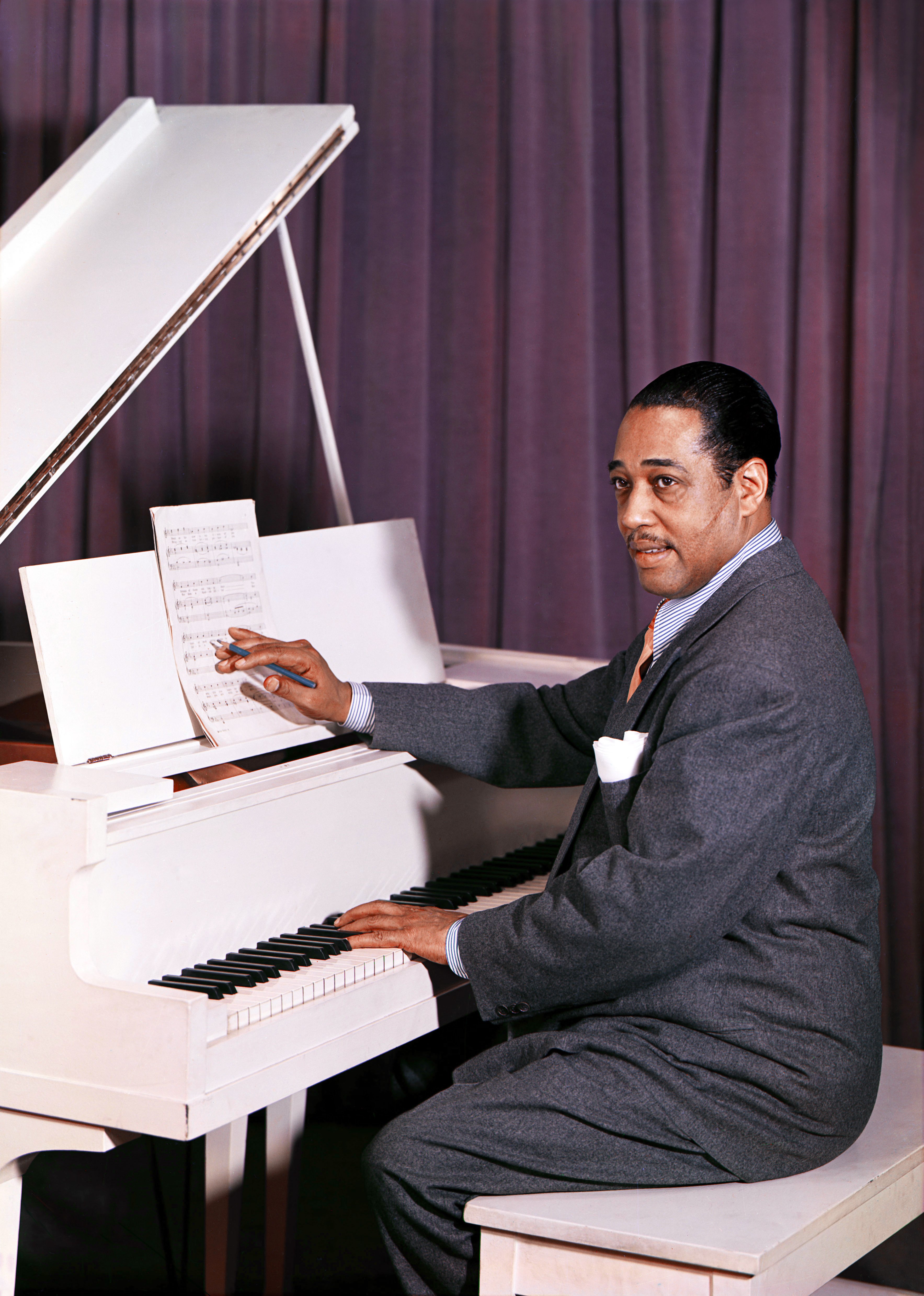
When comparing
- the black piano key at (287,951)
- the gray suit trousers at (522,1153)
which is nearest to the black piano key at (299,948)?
the black piano key at (287,951)

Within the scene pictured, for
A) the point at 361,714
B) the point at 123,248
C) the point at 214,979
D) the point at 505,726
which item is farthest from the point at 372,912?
the point at 123,248

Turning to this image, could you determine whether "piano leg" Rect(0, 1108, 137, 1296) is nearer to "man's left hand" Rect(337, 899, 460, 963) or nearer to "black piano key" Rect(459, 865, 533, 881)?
"man's left hand" Rect(337, 899, 460, 963)

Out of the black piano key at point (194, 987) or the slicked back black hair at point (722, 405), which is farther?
the slicked back black hair at point (722, 405)

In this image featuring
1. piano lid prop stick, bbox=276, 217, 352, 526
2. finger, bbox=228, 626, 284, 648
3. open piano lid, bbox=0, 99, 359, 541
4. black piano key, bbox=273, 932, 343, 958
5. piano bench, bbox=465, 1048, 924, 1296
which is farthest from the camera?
piano lid prop stick, bbox=276, 217, 352, 526

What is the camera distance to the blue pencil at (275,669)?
2084 millimetres

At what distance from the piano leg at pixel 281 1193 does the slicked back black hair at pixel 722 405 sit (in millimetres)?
1307

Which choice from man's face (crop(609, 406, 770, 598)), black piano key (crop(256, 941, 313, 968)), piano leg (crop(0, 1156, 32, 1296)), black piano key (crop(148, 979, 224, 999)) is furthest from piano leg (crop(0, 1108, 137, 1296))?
man's face (crop(609, 406, 770, 598))

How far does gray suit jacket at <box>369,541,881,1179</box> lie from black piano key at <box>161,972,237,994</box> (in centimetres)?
32

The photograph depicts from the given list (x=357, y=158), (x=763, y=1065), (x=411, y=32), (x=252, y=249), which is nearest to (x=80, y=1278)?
(x=763, y=1065)

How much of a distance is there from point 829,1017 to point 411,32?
296 cm

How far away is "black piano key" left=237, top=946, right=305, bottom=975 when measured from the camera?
5.91ft

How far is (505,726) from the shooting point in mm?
2314

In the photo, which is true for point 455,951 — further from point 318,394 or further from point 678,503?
point 318,394

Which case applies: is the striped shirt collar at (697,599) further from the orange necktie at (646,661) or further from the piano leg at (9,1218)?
the piano leg at (9,1218)
